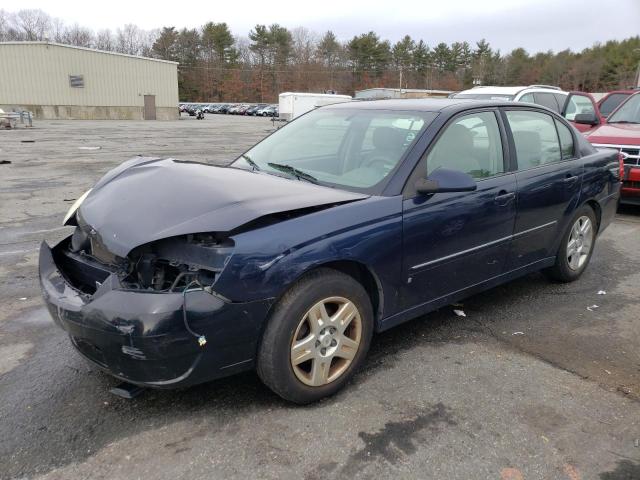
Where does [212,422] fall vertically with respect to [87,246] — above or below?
below

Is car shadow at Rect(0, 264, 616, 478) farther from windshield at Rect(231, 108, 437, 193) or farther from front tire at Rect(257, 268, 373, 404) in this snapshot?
windshield at Rect(231, 108, 437, 193)

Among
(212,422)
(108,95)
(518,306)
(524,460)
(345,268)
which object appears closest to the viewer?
(524,460)

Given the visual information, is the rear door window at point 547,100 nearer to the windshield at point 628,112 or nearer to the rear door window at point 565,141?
the windshield at point 628,112

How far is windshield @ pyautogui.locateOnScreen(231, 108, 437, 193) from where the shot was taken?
339 centimetres

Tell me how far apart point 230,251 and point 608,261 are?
15.7 feet

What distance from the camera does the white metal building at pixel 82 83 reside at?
38906 mm

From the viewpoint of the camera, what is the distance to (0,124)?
27.1 metres

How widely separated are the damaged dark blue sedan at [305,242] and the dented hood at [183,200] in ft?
0.04

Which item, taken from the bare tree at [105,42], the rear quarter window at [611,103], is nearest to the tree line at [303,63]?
the bare tree at [105,42]

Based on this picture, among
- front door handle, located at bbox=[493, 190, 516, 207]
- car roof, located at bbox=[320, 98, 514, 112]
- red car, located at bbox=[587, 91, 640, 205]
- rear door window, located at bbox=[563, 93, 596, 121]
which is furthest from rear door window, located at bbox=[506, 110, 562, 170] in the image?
rear door window, located at bbox=[563, 93, 596, 121]

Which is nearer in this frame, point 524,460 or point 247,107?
point 524,460

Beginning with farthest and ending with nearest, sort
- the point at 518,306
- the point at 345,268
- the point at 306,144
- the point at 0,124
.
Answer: the point at 0,124
the point at 518,306
the point at 306,144
the point at 345,268

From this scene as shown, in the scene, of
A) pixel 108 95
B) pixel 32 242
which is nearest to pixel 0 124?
pixel 108 95

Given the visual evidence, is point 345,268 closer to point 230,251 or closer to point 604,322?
point 230,251
